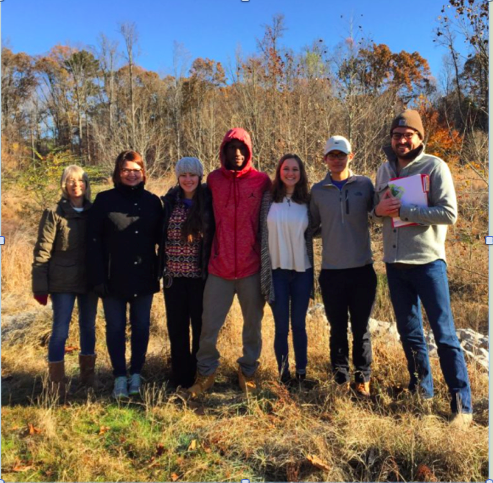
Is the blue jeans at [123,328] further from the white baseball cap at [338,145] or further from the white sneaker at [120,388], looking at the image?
the white baseball cap at [338,145]

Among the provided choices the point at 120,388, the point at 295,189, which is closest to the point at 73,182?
the point at 120,388

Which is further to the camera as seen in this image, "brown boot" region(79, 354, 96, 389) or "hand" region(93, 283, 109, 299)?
"brown boot" region(79, 354, 96, 389)

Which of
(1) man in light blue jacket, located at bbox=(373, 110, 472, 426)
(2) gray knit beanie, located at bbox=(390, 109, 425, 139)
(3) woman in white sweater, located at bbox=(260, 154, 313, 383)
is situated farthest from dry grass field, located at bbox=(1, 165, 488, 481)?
(2) gray knit beanie, located at bbox=(390, 109, 425, 139)

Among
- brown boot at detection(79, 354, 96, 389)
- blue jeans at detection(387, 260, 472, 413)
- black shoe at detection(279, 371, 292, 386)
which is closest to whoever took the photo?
blue jeans at detection(387, 260, 472, 413)

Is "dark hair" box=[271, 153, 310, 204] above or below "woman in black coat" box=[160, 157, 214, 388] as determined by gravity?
above

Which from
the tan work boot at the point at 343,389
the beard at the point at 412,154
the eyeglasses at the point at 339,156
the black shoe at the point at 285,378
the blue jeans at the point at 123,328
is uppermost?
the eyeglasses at the point at 339,156

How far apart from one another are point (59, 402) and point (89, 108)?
116 ft

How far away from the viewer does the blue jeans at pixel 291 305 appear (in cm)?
371

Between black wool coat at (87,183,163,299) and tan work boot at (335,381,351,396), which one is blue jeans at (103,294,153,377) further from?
tan work boot at (335,381,351,396)

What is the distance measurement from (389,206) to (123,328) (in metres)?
2.52

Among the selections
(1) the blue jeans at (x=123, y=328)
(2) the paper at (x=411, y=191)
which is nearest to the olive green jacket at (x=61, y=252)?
(1) the blue jeans at (x=123, y=328)

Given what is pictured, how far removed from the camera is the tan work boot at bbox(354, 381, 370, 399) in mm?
3629

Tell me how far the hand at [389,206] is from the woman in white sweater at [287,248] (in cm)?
68

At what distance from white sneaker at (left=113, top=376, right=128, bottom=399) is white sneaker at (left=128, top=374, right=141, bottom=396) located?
51 millimetres
